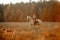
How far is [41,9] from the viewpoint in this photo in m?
1.79

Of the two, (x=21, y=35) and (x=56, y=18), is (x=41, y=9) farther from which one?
(x=21, y=35)

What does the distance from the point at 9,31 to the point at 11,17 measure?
0.20m

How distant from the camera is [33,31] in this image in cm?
177

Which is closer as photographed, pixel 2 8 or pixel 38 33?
pixel 38 33

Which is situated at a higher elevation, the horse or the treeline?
the treeline

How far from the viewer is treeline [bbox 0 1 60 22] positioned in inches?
69.1

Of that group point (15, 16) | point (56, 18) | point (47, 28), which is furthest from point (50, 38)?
point (15, 16)

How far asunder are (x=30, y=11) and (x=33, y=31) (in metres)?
0.28

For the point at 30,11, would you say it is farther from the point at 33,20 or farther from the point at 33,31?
the point at 33,31

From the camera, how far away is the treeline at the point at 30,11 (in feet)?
5.75

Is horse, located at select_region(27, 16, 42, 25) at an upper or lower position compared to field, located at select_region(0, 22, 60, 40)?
upper

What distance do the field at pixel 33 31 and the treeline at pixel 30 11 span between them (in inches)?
2.5

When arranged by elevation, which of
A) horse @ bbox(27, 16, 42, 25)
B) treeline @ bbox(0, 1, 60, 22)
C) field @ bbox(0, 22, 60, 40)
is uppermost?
treeline @ bbox(0, 1, 60, 22)

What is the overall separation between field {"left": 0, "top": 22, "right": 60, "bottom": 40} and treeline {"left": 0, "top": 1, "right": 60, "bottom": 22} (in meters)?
0.06
